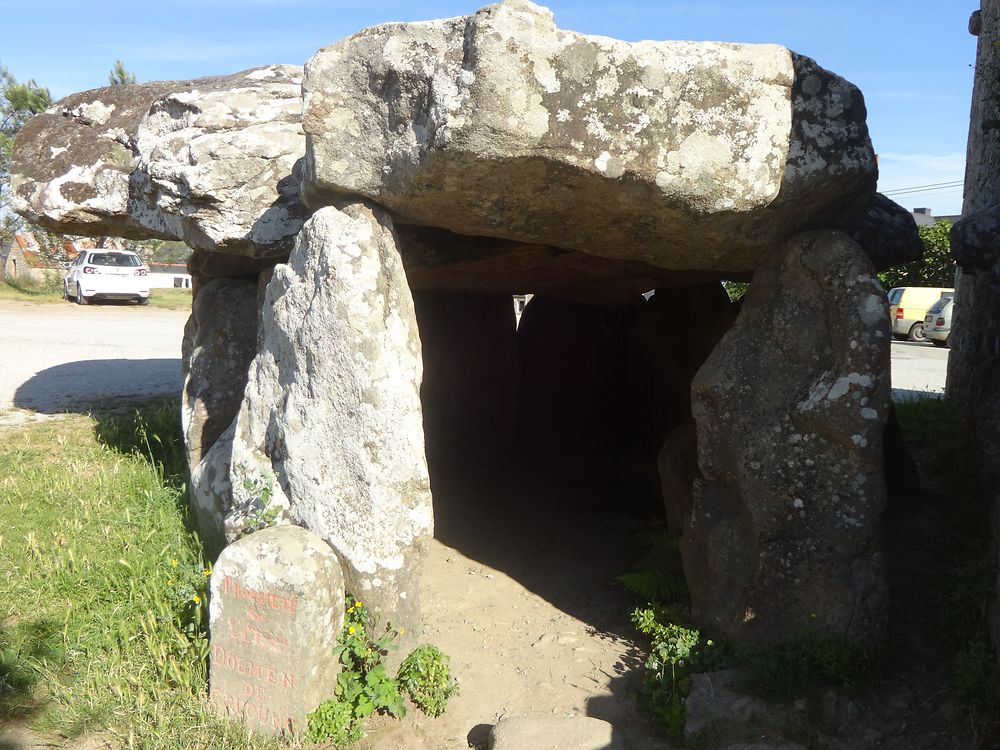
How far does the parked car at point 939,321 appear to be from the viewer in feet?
60.4

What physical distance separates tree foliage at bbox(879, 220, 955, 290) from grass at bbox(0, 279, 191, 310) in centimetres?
1661

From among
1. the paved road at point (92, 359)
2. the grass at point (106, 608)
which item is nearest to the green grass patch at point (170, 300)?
the paved road at point (92, 359)

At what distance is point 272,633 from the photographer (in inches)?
142

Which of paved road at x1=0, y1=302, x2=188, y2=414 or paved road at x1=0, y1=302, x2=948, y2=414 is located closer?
paved road at x1=0, y1=302, x2=188, y2=414

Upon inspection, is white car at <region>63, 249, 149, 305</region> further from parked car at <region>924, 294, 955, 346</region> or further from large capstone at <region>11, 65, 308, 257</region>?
parked car at <region>924, 294, 955, 346</region>

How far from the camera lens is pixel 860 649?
377cm

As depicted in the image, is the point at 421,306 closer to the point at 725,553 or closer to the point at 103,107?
the point at 103,107

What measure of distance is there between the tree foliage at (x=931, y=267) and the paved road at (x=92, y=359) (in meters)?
2.34

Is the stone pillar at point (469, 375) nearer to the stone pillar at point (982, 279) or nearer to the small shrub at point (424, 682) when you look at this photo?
the stone pillar at point (982, 279)

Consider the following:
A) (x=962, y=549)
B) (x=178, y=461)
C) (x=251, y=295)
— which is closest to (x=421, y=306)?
(x=251, y=295)

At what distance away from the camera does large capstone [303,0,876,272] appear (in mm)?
3699

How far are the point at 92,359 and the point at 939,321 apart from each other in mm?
16007

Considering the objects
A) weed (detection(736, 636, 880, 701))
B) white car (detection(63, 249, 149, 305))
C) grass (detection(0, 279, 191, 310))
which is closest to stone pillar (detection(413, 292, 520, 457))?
weed (detection(736, 636, 880, 701))

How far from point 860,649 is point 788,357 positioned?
1.32 m
